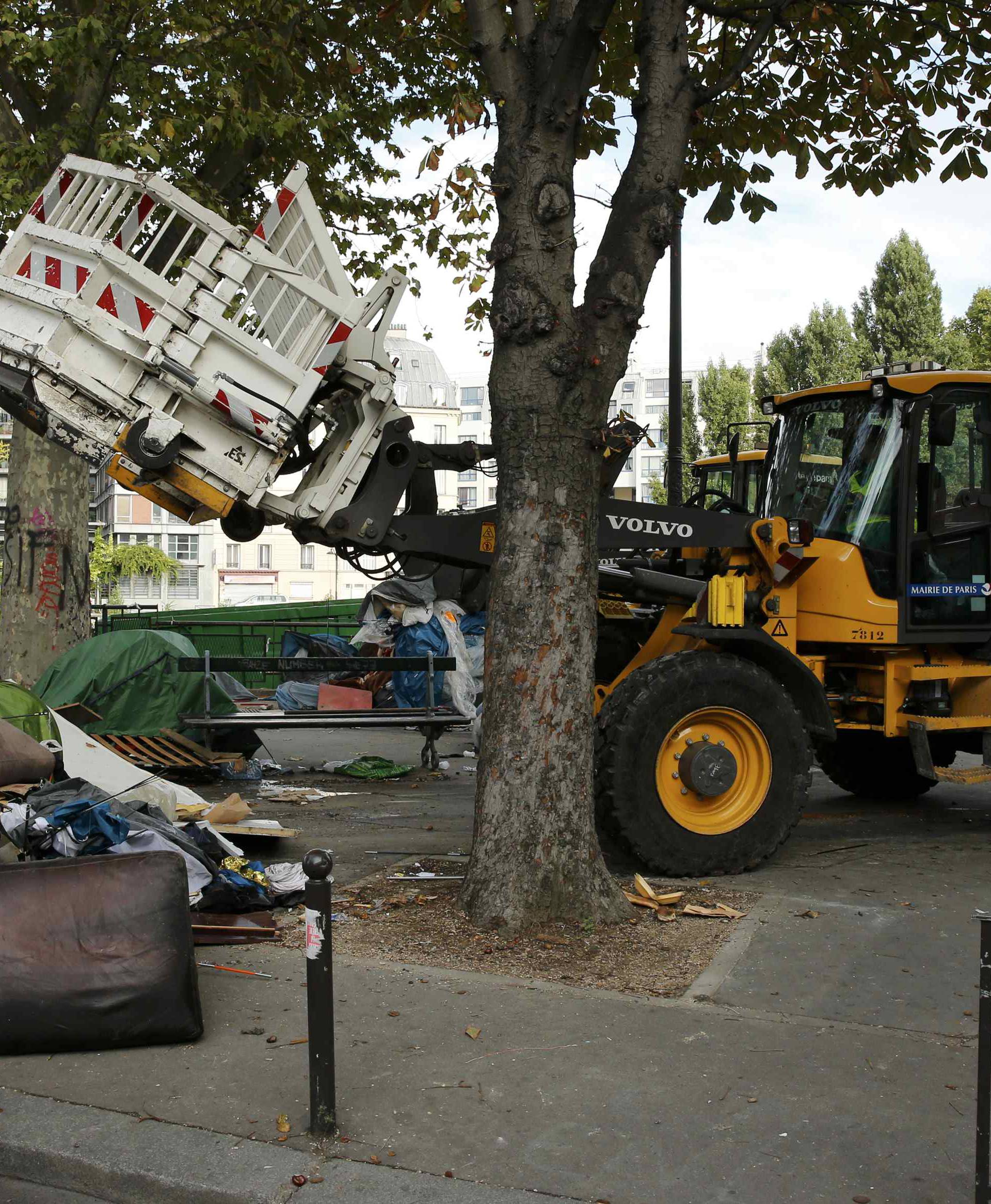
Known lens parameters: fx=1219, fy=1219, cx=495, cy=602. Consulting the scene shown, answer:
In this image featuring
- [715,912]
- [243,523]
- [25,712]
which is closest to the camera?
[715,912]

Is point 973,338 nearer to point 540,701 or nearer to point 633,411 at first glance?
point 540,701

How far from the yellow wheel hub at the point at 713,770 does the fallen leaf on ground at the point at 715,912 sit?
82 cm

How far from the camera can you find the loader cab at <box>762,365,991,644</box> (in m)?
7.83

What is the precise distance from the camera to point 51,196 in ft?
24.5

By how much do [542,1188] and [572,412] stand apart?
3.54 metres

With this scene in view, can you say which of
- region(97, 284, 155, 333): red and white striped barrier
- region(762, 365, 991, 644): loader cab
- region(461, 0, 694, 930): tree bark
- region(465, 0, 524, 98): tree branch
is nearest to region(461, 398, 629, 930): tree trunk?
region(461, 0, 694, 930): tree bark

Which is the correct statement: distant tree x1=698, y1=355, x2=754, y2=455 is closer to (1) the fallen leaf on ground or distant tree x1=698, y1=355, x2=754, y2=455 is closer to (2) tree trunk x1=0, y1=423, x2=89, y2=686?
(2) tree trunk x1=0, y1=423, x2=89, y2=686

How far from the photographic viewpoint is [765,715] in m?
7.14

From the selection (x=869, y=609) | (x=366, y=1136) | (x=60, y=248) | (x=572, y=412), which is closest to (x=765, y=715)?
(x=869, y=609)

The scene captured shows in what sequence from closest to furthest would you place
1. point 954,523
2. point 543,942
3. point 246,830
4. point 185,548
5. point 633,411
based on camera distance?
point 543,942, point 246,830, point 954,523, point 185,548, point 633,411

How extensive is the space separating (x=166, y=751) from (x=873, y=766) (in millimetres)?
6031

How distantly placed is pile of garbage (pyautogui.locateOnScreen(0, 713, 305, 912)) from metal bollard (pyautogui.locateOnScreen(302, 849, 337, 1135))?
178 cm

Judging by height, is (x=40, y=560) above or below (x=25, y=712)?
above

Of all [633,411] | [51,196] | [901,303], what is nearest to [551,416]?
[51,196]
